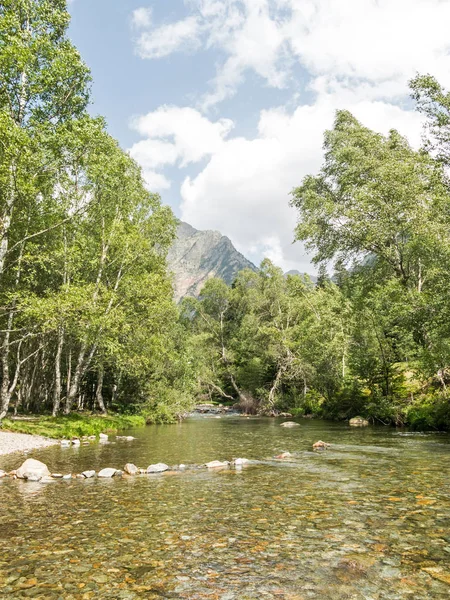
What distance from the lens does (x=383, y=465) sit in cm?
1468

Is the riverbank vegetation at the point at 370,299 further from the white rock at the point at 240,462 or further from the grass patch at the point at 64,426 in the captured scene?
the grass patch at the point at 64,426

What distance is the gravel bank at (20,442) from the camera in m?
19.1

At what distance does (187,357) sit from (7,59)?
3045 cm

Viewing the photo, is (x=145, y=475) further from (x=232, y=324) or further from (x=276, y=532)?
(x=232, y=324)

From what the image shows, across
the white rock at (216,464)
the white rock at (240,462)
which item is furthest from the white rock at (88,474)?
the white rock at (240,462)

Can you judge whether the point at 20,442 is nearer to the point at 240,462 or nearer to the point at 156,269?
the point at 240,462

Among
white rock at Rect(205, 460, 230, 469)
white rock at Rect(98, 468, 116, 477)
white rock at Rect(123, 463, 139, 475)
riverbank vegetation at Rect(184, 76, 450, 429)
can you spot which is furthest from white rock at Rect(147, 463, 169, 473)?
riverbank vegetation at Rect(184, 76, 450, 429)

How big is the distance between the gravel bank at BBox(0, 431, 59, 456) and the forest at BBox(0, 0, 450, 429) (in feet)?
15.6

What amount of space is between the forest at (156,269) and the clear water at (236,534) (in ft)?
42.8

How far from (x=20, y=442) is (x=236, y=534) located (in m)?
16.6

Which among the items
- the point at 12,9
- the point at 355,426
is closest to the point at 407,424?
the point at 355,426

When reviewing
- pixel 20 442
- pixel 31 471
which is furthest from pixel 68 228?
pixel 31 471

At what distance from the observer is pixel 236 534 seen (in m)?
7.88

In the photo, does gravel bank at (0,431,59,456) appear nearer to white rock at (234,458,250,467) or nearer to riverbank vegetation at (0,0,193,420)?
riverbank vegetation at (0,0,193,420)
